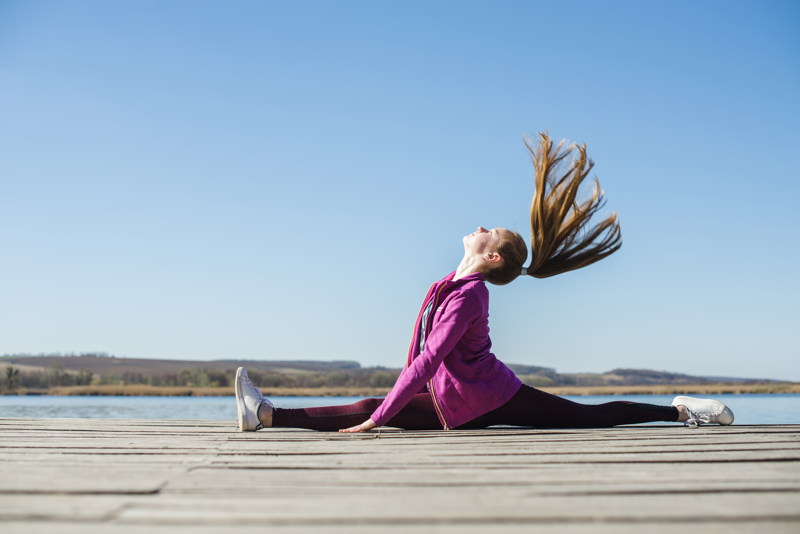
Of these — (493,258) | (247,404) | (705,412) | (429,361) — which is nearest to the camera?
(429,361)

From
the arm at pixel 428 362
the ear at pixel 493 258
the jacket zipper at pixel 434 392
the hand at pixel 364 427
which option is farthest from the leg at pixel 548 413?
the ear at pixel 493 258

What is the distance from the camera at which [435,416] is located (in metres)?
4.58

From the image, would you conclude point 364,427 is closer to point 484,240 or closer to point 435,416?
point 435,416

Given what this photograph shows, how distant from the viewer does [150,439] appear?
3.88 m

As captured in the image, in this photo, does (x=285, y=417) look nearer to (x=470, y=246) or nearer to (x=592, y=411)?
(x=470, y=246)

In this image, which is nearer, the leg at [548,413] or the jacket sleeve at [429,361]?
the jacket sleeve at [429,361]

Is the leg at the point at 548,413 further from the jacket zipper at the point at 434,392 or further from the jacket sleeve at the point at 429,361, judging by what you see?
the jacket sleeve at the point at 429,361

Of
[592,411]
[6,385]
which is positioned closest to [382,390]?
[6,385]

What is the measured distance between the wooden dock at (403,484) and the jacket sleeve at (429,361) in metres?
0.34

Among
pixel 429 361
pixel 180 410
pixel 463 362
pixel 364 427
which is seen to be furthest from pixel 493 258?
pixel 180 410

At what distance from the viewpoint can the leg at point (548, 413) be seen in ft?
14.9

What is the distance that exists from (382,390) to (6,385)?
3247 centimetres

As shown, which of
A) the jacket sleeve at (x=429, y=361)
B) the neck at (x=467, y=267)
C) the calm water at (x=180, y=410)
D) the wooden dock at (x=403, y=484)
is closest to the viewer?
the wooden dock at (x=403, y=484)

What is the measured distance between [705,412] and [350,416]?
2476mm
